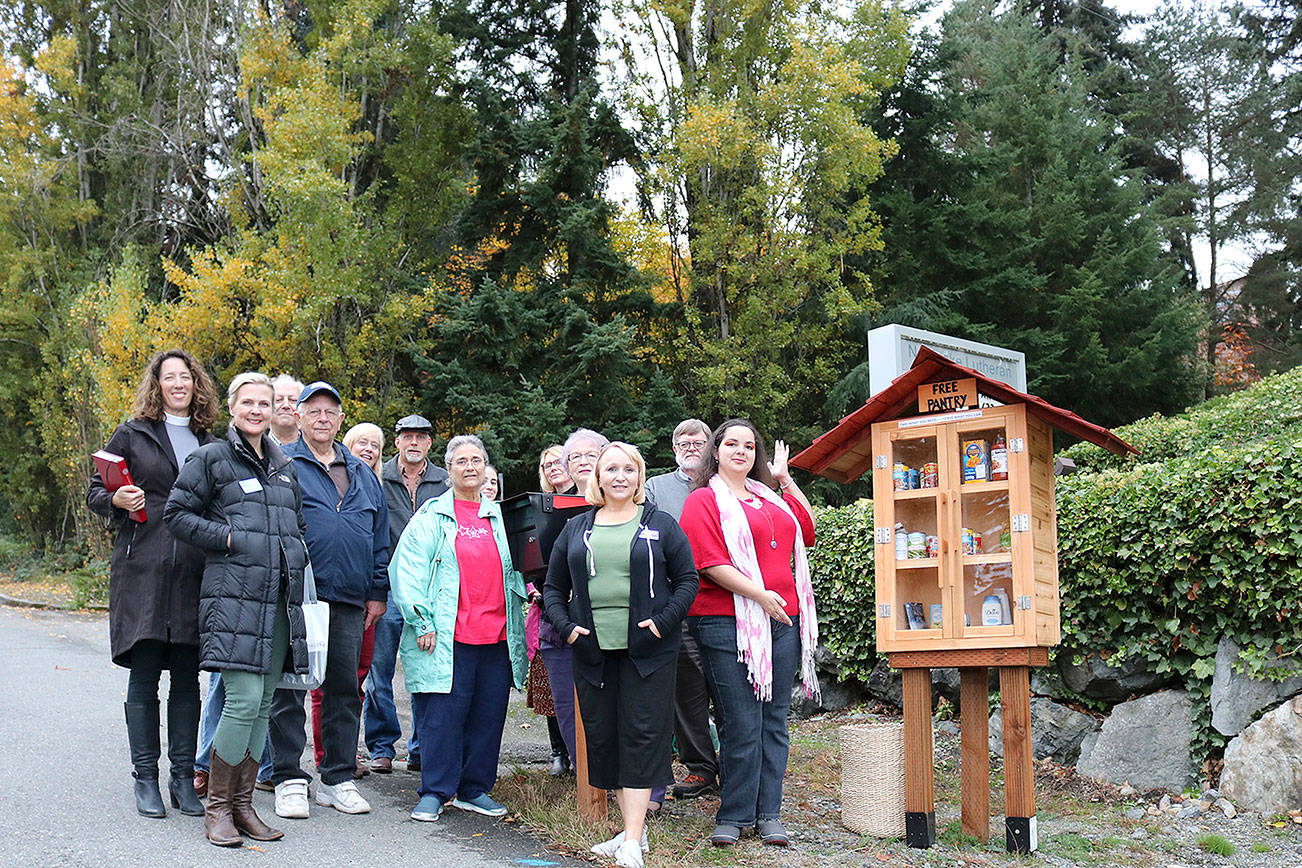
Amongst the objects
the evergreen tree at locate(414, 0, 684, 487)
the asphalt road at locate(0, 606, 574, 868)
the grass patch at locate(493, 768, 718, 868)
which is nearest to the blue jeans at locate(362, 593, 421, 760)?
the asphalt road at locate(0, 606, 574, 868)

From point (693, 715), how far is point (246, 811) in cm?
236

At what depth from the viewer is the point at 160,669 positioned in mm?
4691

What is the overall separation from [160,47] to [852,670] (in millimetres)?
19247

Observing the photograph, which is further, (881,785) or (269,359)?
(269,359)

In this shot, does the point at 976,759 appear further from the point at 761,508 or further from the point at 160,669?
the point at 160,669

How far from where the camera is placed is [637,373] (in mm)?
16438

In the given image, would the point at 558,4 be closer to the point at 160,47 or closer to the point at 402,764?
the point at 160,47

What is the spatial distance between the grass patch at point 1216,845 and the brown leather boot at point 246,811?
164 inches

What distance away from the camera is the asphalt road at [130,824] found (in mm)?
4164

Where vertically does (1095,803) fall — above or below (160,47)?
below

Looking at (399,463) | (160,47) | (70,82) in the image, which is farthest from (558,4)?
(399,463)

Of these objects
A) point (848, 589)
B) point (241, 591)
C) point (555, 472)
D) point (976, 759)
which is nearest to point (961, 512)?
point (976, 759)

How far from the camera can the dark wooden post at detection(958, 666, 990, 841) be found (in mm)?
4996

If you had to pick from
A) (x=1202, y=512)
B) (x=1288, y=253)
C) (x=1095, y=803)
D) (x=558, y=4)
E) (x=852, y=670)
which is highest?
(x=558, y=4)
